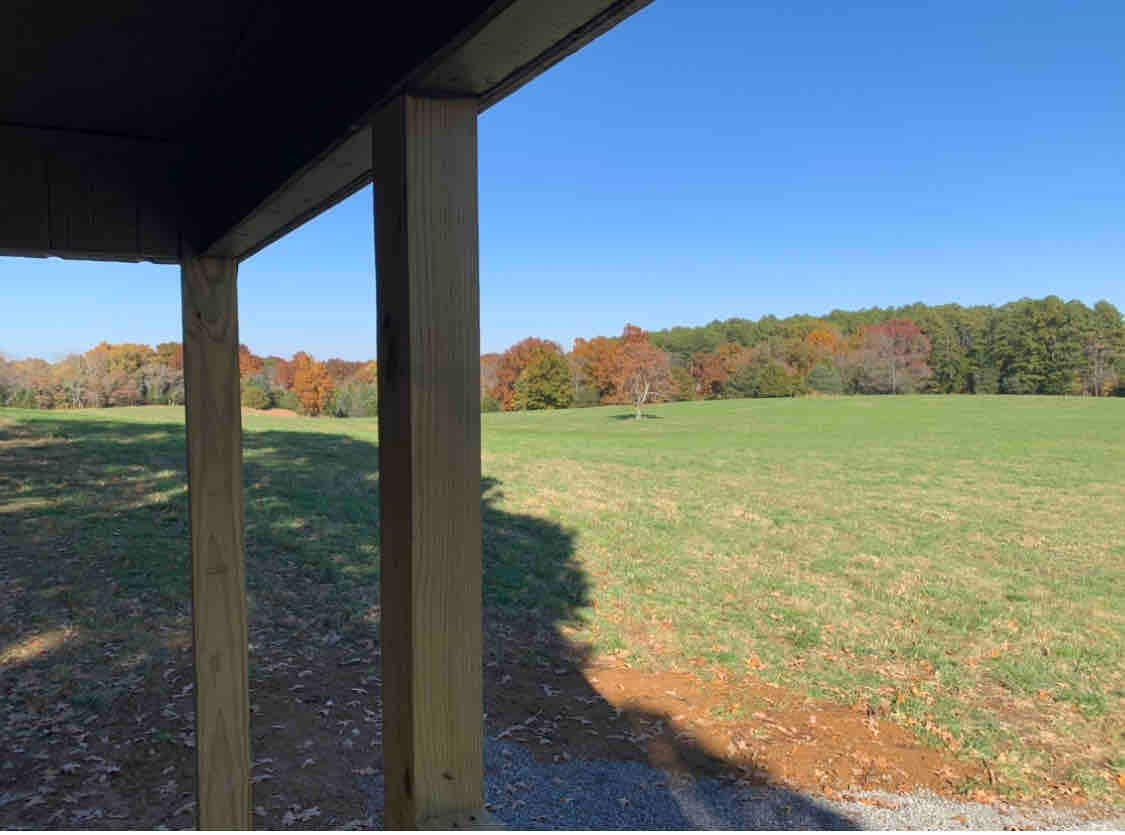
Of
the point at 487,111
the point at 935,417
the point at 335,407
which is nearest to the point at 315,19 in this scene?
the point at 487,111

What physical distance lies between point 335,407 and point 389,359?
2790 cm

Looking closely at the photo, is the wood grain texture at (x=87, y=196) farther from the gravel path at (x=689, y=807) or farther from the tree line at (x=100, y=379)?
the tree line at (x=100, y=379)

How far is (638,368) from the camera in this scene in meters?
34.1

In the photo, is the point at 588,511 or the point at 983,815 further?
the point at 588,511

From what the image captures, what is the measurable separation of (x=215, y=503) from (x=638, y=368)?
32494 millimetres

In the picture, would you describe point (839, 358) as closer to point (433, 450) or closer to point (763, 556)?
point (763, 556)

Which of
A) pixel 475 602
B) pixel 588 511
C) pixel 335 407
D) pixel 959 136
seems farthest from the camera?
pixel 959 136

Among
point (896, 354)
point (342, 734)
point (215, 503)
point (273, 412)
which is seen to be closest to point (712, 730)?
point (342, 734)

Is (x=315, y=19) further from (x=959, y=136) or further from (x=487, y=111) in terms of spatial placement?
(x=959, y=136)

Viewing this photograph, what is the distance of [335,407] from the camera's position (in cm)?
2772

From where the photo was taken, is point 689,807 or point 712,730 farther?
point 712,730

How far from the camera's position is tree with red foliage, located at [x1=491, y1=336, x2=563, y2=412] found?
1359 inches

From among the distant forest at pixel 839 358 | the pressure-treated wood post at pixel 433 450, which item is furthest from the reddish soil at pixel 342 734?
the distant forest at pixel 839 358

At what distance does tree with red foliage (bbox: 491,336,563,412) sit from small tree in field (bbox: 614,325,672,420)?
3.16 meters
